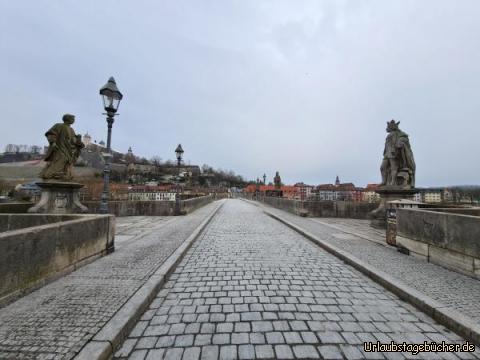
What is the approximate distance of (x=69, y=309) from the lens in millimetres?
2633

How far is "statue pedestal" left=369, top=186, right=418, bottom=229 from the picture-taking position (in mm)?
9159

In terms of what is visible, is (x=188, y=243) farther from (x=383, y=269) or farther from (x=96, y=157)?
(x=96, y=157)

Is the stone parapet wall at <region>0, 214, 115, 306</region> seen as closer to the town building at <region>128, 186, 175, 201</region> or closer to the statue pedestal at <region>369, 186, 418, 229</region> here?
the statue pedestal at <region>369, 186, 418, 229</region>

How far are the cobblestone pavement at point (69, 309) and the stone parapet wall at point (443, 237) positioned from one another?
548cm

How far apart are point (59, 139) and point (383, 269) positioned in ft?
33.4

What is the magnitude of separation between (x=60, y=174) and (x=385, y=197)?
12.8 metres

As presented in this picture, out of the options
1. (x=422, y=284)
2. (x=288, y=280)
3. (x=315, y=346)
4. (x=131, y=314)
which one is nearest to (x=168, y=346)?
(x=131, y=314)

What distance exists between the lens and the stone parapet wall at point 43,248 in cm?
273

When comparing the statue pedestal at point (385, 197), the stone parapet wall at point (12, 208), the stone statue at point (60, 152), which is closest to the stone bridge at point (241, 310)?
the statue pedestal at point (385, 197)

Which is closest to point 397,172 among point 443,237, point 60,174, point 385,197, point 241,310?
point 385,197

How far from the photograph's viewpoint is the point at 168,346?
2.20 m

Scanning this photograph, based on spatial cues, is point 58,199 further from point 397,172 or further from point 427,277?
point 397,172

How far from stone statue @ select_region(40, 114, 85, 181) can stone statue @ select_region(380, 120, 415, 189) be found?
1275 cm

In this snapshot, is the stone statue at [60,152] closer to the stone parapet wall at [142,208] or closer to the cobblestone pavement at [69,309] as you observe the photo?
the cobblestone pavement at [69,309]
